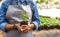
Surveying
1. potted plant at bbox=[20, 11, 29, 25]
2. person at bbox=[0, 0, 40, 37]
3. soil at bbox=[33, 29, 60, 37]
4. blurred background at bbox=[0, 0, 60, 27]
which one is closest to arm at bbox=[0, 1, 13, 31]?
person at bbox=[0, 0, 40, 37]

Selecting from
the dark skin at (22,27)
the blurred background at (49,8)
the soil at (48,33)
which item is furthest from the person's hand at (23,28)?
the blurred background at (49,8)

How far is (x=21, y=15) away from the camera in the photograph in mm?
1295

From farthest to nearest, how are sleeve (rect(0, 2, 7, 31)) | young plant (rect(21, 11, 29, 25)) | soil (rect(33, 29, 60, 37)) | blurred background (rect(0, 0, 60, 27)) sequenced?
1. blurred background (rect(0, 0, 60, 27))
2. soil (rect(33, 29, 60, 37))
3. sleeve (rect(0, 2, 7, 31))
4. young plant (rect(21, 11, 29, 25))

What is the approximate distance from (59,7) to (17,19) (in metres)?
2.71

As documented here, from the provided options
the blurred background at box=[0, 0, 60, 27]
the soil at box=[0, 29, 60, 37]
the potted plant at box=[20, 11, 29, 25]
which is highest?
the potted plant at box=[20, 11, 29, 25]

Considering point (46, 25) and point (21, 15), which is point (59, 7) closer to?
point (46, 25)

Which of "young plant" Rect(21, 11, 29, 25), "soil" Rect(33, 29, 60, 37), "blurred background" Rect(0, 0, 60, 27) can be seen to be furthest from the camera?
"blurred background" Rect(0, 0, 60, 27)

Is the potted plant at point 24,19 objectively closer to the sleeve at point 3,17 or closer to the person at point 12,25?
the person at point 12,25

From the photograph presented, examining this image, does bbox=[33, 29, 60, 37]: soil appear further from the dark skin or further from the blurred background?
the dark skin

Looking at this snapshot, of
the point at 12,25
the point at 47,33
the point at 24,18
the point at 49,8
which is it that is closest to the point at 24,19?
Result: the point at 24,18

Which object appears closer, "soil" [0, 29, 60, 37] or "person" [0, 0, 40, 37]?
"person" [0, 0, 40, 37]

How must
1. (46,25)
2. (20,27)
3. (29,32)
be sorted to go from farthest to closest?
(46,25)
(29,32)
(20,27)

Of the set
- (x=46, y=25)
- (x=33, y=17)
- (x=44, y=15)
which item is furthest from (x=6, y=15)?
(x=44, y=15)

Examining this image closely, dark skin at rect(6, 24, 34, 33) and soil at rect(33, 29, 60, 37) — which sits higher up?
dark skin at rect(6, 24, 34, 33)
